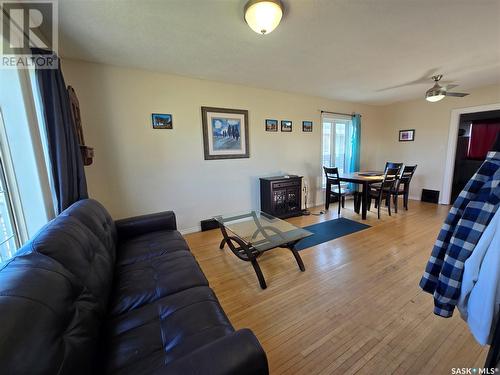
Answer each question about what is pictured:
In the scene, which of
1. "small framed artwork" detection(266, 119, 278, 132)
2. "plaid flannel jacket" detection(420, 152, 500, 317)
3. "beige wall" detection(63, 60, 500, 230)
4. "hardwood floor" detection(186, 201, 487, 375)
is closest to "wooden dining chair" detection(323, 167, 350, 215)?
"beige wall" detection(63, 60, 500, 230)

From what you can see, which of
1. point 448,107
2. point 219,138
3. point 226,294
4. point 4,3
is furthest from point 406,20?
point 448,107

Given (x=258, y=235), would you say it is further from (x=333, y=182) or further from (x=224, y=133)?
(x=333, y=182)

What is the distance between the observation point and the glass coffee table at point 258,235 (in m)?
2.04

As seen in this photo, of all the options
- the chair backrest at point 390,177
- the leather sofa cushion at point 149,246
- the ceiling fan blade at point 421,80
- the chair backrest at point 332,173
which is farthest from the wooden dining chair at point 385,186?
the leather sofa cushion at point 149,246

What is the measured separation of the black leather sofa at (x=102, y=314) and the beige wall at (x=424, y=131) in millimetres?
5632

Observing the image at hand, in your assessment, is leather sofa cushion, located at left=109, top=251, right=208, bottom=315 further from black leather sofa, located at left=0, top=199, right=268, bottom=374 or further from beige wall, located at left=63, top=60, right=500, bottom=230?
beige wall, located at left=63, top=60, right=500, bottom=230

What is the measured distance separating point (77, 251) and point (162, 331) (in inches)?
24.5

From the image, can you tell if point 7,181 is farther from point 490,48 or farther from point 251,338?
point 490,48

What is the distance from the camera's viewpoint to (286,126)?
4133 mm

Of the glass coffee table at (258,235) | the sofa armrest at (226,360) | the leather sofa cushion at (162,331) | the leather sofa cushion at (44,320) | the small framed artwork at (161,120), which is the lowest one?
the glass coffee table at (258,235)

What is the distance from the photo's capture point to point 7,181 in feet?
4.94

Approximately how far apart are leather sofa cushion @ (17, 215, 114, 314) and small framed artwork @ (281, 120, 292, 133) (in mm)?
3493

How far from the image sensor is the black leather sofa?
0.63m

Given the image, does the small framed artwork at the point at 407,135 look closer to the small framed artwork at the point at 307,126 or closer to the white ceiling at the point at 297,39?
the white ceiling at the point at 297,39
